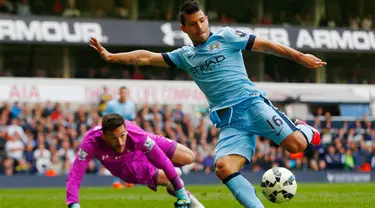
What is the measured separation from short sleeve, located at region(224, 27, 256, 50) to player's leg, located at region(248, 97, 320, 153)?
69 centimetres

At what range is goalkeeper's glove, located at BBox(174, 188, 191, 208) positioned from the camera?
10.5 m

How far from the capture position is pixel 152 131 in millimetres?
27297

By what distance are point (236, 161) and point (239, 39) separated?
1.50 metres

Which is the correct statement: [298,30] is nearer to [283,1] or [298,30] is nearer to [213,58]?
[283,1]

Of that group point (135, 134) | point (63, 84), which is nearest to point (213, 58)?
point (135, 134)

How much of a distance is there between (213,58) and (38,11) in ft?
89.6

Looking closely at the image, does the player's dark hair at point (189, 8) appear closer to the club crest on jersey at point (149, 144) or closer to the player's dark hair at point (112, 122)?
the player's dark hair at point (112, 122)

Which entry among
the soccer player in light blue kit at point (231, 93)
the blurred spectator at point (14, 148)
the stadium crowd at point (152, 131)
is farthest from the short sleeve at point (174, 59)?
the blurred spectator at point (14, 148)

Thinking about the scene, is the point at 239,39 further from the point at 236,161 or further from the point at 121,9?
the point at 121,9

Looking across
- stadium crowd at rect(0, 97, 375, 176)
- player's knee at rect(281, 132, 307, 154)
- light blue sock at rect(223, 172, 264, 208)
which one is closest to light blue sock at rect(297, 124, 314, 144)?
player's knee at rect(281, 132, 307, 154)

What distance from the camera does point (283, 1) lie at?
144ft

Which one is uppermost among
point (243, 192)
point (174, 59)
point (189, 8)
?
point (189, 8)

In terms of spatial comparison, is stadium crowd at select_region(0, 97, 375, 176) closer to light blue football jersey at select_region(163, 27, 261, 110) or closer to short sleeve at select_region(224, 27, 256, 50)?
light blue football jersey at select_region(163, 27, 261, 110)

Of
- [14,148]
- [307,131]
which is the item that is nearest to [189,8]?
[307,131]
